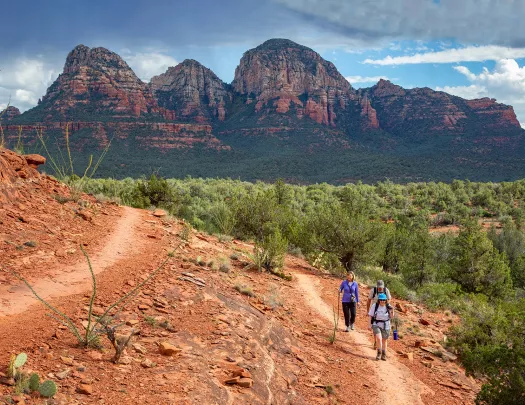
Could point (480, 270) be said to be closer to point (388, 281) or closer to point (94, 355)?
point (388, 281)

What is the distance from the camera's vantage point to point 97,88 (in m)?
108

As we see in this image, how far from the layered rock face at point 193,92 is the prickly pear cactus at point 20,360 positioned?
13709cm

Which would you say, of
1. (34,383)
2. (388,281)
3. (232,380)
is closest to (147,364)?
(232,380)

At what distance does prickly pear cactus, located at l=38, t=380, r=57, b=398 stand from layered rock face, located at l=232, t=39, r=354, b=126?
425 ft

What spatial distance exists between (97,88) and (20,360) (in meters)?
115

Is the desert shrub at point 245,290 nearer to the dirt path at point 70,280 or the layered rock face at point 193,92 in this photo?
the dirt path at point 70,280

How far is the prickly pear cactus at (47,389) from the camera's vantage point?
388cm

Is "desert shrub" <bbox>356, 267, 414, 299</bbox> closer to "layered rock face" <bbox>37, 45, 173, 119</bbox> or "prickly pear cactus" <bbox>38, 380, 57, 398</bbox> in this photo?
"prickly pear cactus" <bbox>38, 380, 57, 398</bbox>

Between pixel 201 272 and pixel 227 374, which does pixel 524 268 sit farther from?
pixel 227 374

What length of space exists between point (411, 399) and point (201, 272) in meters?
4.55

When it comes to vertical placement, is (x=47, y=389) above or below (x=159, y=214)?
below

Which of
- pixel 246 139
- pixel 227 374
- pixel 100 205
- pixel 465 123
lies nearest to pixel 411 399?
pixel 227 374

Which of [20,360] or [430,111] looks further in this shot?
[430,111]

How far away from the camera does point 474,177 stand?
252 ft
